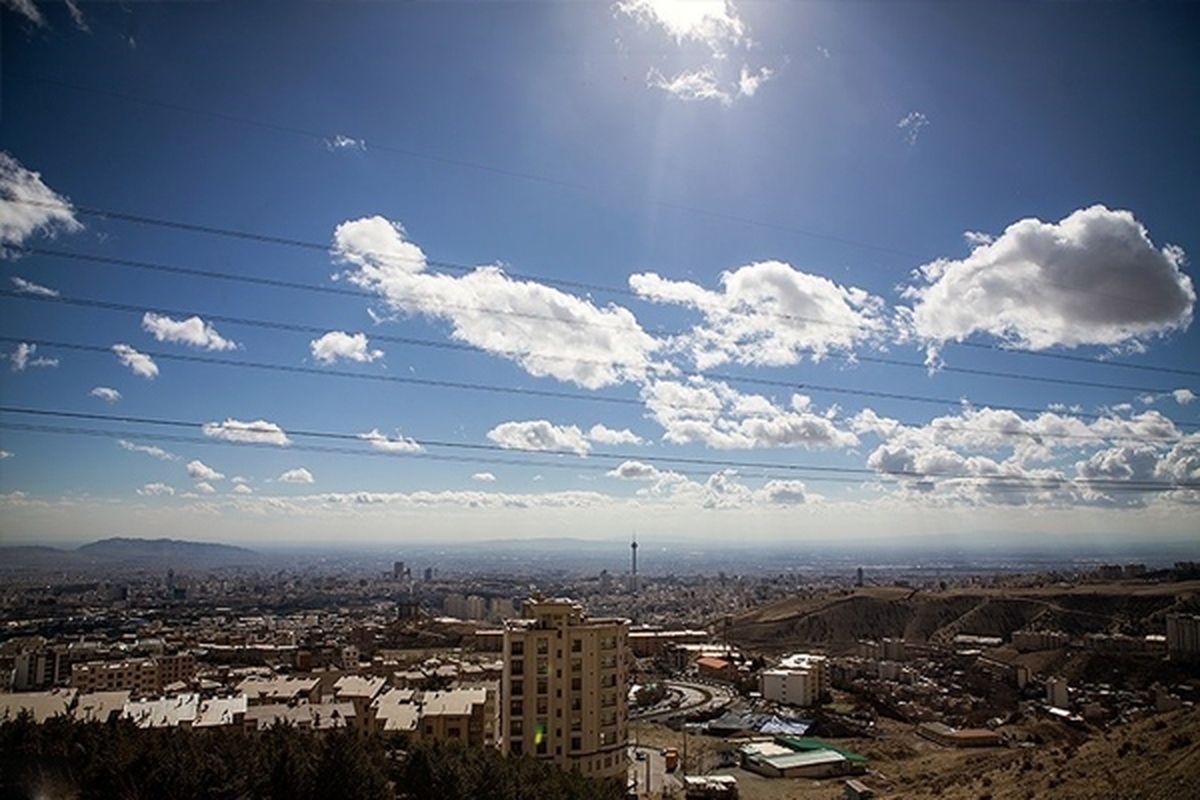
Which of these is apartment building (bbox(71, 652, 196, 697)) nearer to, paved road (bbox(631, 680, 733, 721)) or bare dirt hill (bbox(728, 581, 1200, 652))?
paved road (bbox(631, 680, 733, 721))

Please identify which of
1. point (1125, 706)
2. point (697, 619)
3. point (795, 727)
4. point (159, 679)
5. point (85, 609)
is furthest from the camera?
point (697, 619)

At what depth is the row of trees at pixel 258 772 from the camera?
12.2 metres

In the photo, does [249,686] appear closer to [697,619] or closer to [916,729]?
[916,729]

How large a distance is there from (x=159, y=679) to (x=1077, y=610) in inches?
2262

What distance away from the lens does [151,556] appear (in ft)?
412

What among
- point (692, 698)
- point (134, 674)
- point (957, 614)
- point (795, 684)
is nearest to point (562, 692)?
point (795, 684)

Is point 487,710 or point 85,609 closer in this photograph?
point 487,710

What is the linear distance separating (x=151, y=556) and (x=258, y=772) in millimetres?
130938

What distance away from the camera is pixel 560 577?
516 ft

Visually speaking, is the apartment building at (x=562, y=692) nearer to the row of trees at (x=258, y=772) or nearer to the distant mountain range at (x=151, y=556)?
the row of trees at (x=258, y=772)

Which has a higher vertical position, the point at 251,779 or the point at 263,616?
the point at 251,779

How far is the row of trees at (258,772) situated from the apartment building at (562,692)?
3149 mm

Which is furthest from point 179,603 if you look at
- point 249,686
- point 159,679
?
point 249,686

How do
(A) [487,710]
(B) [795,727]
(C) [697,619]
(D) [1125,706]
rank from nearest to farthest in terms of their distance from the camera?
(A) [487,710], (B) [795,727], (D) [1125,706], (C) [697,619]
